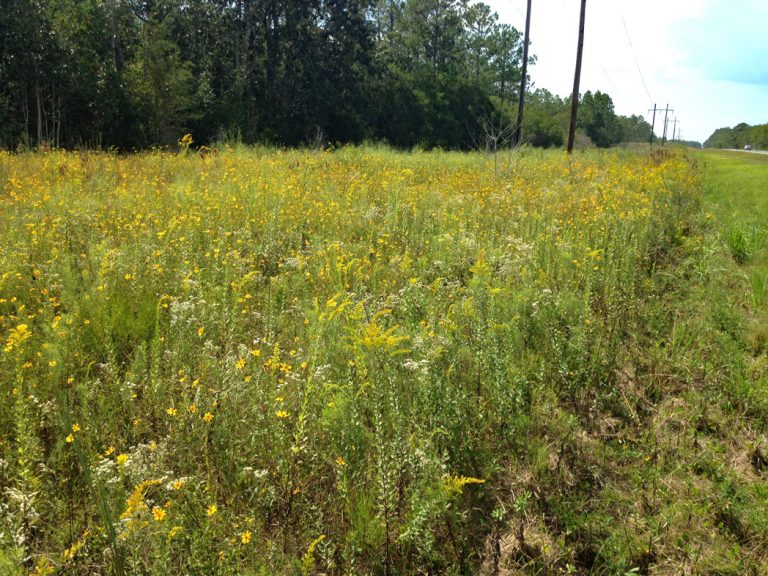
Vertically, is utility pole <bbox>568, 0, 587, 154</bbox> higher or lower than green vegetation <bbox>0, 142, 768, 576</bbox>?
higher

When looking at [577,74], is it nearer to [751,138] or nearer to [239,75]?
[239,75]

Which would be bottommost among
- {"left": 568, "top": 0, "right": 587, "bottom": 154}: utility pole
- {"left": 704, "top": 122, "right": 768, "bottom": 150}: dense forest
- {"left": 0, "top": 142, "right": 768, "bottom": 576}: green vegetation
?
{"left": 0, "top": 142, "right": 768, "bottom": 576}: green vegetation

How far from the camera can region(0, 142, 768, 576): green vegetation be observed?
2.07 meters

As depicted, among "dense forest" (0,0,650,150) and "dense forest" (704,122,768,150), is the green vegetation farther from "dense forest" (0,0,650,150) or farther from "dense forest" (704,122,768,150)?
"dense forest" (704,122,768,150)

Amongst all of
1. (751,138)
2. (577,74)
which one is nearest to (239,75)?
(577,74)

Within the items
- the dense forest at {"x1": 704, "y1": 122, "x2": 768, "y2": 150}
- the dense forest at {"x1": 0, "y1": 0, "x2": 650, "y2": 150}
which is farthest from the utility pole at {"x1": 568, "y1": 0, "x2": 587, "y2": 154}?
the dense forest at {"x1": 704, "y1": 122, "x2": 768, "y2": 150}

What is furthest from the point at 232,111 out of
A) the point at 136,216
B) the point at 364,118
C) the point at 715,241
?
the point at 715,241

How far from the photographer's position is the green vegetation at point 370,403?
2068mm

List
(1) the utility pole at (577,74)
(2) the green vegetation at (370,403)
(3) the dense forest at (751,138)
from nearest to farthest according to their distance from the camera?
1. (2) the green vegetation at (370,403)
2. (1) the utility pole at (577,74)
3. (3) the dense forest at (751,138)

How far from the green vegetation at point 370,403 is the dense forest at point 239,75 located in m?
7.13

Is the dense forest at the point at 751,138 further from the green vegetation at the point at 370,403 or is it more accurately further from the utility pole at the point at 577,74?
the green vegetation at the point at 370,403

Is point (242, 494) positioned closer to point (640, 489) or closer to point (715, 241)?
point (640, 489)

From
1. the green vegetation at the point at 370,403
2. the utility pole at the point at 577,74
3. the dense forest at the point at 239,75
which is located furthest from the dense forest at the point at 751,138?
the green vegetation at the point at 370,403

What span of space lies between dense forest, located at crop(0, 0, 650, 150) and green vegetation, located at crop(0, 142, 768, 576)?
23.4ft
